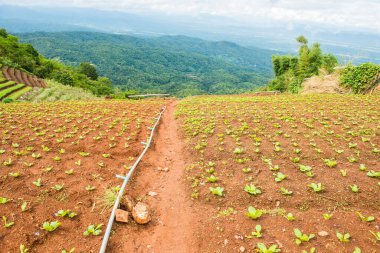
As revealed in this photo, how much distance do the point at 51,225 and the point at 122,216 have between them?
5.38ft

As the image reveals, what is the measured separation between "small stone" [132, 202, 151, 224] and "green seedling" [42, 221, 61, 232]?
181cm

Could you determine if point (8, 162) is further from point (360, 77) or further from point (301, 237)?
point (360, 77)

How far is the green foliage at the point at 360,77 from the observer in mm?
23498

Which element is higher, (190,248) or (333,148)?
(333,148)

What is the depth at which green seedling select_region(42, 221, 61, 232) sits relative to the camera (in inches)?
215

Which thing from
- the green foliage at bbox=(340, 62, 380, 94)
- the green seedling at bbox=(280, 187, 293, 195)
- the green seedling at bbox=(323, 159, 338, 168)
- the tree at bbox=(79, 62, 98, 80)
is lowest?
the tree at bbox=(79, 62, 98, 80)

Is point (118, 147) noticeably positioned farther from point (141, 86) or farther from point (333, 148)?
point (141, 86)

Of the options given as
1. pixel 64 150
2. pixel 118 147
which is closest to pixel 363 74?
pixel 118 147

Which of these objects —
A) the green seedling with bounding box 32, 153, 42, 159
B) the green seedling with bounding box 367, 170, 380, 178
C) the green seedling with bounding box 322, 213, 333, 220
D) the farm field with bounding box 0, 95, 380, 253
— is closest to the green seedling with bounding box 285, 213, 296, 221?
the farm field with bounding box 0, 95, 380, 253

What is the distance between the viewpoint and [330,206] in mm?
6125

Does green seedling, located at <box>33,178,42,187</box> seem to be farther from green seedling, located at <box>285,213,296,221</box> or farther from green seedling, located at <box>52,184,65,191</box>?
green seedling, located at <box>285,213,296,221</box>

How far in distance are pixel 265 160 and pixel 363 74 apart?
22978 mm

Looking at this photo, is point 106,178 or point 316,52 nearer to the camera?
point 106,178

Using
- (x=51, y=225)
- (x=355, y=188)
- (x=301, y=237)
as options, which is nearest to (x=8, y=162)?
(x=51, y=225)
